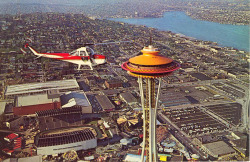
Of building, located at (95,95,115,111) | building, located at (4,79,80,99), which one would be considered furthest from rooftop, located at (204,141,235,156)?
building, located at (4,79,80,99)

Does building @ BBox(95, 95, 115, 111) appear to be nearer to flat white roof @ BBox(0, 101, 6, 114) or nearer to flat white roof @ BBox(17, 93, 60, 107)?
flat white roof @ BBox(17, 93, 60, 107)

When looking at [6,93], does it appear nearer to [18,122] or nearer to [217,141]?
[18,122]

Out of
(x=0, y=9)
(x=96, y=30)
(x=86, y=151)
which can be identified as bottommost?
(x=86, y=151)

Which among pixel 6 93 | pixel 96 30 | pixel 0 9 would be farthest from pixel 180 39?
pixel 6 93

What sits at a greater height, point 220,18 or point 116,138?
point 220,18

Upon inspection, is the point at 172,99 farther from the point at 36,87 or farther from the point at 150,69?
the point at 150,69

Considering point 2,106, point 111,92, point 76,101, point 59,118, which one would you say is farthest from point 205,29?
point 2,106

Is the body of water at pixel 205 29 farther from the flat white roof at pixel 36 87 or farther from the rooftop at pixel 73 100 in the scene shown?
the rooftop at pixel 73 100
